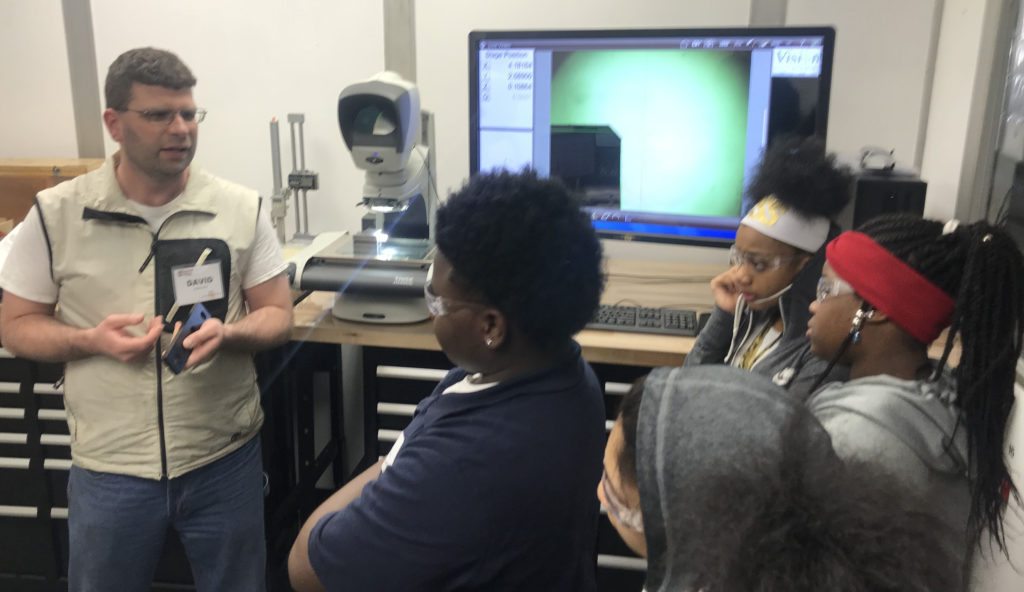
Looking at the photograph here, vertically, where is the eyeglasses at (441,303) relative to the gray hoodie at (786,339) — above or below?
above

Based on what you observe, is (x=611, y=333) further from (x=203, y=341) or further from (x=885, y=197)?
(x=203, y=341)

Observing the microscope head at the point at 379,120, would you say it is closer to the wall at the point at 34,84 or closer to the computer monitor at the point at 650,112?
the computer monitor at the point at 650,112

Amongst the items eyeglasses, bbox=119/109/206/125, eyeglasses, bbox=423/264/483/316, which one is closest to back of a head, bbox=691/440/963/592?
eyeglasses, bbox=423/264/483/316

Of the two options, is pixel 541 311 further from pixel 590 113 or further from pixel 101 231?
pixel 590 113

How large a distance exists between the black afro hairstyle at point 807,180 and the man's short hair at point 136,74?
1.23 m

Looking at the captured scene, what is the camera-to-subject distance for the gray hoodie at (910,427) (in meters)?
0.97

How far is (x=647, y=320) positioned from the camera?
187 centimetres

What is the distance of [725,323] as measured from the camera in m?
1.65

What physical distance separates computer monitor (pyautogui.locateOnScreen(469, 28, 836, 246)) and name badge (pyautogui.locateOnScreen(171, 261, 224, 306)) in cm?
77

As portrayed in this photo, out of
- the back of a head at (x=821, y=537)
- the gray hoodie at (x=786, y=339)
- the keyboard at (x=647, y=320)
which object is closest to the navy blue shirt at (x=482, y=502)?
the back of a head at (x=821, y=537)

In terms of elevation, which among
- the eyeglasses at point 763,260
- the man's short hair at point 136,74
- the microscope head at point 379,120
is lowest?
the eyeglasses at point 763,260

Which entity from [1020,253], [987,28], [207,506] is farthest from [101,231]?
[987,28]

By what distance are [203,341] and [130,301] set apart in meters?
0.18

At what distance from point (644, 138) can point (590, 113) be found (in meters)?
0.16
